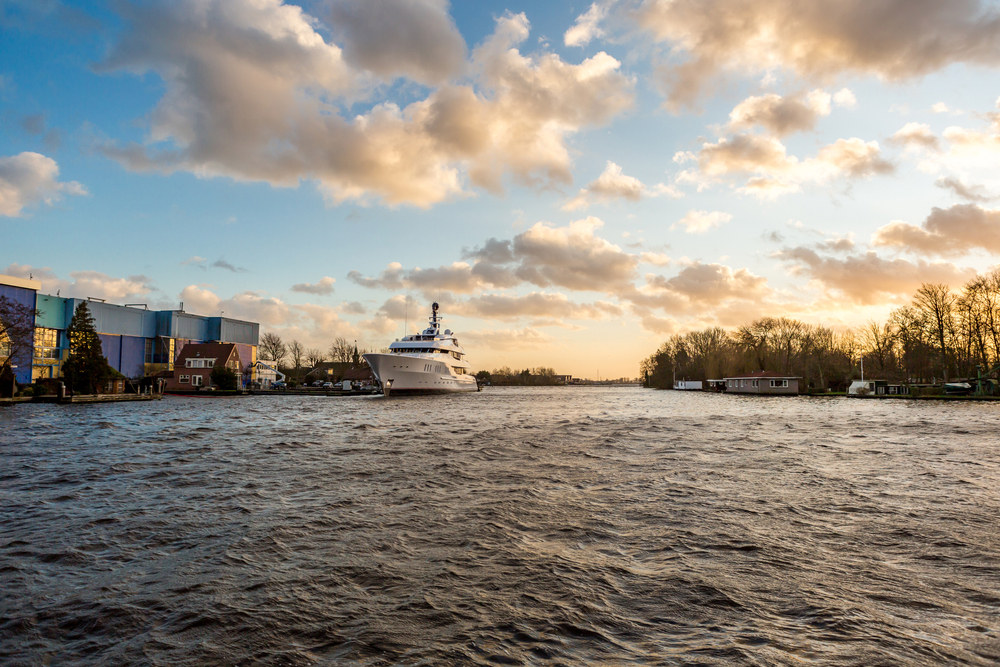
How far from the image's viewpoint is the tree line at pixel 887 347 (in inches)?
2029

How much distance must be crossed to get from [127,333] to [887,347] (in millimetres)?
109136

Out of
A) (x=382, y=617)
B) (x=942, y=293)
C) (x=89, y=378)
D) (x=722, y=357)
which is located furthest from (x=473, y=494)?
(x=722, y=357)

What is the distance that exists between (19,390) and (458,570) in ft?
174

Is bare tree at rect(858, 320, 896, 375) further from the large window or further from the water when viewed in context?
the large window

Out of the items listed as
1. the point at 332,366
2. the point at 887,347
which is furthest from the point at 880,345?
the point at 332,366

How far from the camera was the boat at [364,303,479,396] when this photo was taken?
5153 cm

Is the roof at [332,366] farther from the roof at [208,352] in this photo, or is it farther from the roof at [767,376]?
the roof at [767,376]

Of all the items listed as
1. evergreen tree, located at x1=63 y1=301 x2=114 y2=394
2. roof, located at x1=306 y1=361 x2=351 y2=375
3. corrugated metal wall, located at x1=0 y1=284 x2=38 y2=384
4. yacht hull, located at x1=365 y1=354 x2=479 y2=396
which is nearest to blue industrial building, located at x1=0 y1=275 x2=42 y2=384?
corrugated metal wall, located at x1=0 y1=284 x2=38 y2=384

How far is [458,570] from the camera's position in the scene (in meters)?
5.25

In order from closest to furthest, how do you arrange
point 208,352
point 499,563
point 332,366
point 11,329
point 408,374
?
point 499,563 → point 11,329 → point 408,374 → point 208,352 → point 332,366

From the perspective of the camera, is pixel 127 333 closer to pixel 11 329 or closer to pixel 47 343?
pixel 47 343

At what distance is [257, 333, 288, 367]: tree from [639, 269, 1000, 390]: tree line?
82054 mm

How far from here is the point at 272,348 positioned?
4045 inches

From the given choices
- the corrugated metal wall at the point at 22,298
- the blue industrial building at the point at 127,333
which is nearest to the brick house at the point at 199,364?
the blue industrial building at the point at 127,333
